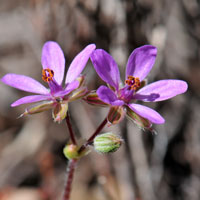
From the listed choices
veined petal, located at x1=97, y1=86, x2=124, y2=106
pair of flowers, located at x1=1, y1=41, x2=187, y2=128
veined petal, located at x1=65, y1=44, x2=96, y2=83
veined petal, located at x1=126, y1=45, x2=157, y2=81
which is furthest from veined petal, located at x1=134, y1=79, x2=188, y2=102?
veined petal, located at x1=65, y1=44, x2=96, y2=83

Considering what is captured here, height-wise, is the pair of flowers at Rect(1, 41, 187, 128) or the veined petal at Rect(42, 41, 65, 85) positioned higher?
the veined petal at Rect(42, 41, 65, 85)

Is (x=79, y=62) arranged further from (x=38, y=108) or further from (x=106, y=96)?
(x=38, y=108)

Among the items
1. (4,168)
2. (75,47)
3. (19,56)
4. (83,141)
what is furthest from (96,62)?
(19,56)

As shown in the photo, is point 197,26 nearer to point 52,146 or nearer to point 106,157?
point 106,157

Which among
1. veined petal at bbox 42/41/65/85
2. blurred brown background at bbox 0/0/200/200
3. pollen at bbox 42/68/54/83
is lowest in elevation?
blurred brown background at bbox 0/0/200/200

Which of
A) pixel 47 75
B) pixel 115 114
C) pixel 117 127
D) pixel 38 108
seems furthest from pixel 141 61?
pixel 117 127

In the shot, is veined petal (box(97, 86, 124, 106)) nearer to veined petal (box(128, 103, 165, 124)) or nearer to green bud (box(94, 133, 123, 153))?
veined petal (box(128, 103, 165, 124))

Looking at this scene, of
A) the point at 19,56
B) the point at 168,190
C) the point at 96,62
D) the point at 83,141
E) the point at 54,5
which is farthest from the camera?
the point at 19,56
